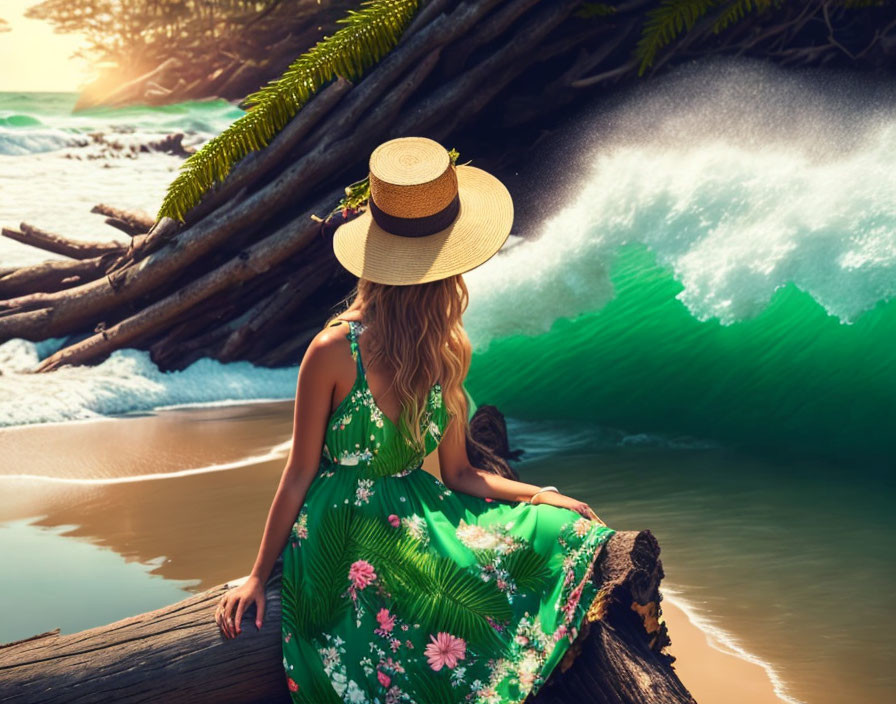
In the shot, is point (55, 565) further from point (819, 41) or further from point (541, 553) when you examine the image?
point (819, 41)

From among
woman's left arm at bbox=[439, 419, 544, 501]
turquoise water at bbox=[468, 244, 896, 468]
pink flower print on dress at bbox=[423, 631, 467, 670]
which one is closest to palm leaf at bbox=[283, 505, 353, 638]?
pink flower print on dress at bbox=[423, 631, 467, 670]

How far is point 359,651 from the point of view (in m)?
2.27

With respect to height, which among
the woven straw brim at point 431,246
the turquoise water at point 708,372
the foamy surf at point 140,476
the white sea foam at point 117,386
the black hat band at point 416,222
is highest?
the black hat band at point 416,222

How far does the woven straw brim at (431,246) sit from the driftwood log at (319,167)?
5.26 metres

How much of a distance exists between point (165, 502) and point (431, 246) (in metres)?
3.00

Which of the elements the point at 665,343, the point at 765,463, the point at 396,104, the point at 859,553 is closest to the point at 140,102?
the point at 396,104

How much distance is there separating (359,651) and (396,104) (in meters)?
6.01

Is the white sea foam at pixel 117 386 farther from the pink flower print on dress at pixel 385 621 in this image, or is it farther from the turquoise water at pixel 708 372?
the pink flower print on dress at pixel 385 621

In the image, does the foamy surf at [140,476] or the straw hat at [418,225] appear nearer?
the straw hat at [418,225]

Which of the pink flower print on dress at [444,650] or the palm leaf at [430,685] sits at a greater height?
the pink flower print on dress at [444,650]

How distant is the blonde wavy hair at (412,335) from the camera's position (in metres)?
2.43

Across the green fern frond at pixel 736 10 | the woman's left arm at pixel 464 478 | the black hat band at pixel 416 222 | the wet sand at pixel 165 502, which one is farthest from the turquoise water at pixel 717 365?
the black hat band at pixel 416 222

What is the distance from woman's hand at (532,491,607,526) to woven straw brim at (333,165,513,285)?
64 centimetres

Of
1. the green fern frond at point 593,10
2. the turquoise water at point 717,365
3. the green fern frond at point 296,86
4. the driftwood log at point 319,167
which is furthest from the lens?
the green fern frond at point 593,10
